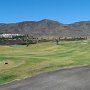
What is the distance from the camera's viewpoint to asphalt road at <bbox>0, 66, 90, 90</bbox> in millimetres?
20141

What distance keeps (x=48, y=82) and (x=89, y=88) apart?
315cm

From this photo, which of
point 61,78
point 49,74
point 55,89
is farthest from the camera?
point 49,74

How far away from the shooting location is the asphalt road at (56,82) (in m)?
20.1

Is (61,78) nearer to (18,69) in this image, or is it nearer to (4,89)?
(4,89)

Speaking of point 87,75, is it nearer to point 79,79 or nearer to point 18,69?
point 79,79

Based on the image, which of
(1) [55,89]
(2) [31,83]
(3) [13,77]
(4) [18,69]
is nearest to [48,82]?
(2) [31,83]

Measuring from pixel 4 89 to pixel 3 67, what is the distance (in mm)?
11549

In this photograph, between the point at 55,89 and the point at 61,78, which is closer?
the point at 55,89

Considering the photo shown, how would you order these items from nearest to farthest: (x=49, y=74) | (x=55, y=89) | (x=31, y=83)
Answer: (x=55, y=89) → (x=31, y=83) → (x=49, y=74)

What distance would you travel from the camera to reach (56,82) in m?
21.7

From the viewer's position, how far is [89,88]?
19594 millimetres

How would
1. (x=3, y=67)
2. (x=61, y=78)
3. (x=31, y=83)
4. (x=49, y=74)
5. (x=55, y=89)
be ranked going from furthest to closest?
(x=3, y=67) < (x=49, y=74) < (x=61, y=78) < (x=31, y=83) < (x=55, y=89)

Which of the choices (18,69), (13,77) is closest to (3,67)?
(18,69)

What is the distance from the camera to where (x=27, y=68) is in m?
30.2
